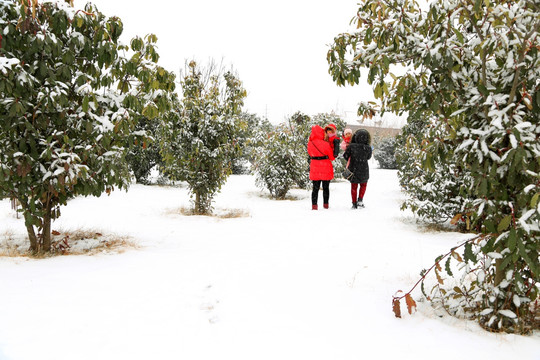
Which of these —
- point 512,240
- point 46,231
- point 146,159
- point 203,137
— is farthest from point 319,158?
point 146,159

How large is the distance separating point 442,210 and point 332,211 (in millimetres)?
2190

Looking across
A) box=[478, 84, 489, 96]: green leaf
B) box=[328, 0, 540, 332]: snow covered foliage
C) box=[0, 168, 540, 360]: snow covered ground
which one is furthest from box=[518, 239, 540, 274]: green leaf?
box=[478, 84, 489, 96]: green leaf

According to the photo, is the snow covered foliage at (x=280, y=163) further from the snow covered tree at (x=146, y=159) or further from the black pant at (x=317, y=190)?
the snow covered tree at (x=146, y=159)

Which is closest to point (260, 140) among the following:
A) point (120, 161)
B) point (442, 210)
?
point (442, 210)

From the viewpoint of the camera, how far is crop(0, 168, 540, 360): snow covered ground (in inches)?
84.8

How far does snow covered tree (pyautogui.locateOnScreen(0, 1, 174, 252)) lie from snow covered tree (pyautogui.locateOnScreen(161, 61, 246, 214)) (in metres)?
2.77

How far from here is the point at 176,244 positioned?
4543 mm

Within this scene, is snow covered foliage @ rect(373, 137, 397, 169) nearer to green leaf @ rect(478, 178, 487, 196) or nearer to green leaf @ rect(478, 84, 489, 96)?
green leaf @ rect(478, 84, 489, 96)

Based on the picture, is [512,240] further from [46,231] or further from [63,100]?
[46,231]

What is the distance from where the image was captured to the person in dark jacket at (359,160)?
7684 millimetres

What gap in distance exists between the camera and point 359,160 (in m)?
7.73

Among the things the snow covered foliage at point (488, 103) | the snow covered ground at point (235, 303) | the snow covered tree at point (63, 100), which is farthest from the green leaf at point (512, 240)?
the snow covered tree at point (63, 100)

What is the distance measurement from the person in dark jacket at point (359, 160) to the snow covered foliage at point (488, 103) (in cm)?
499

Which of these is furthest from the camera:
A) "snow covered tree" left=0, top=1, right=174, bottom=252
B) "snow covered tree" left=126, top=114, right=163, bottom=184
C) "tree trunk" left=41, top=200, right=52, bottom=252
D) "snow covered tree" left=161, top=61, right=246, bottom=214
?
"snow covered tree" left=126, top=114, right=163, bottom=184
